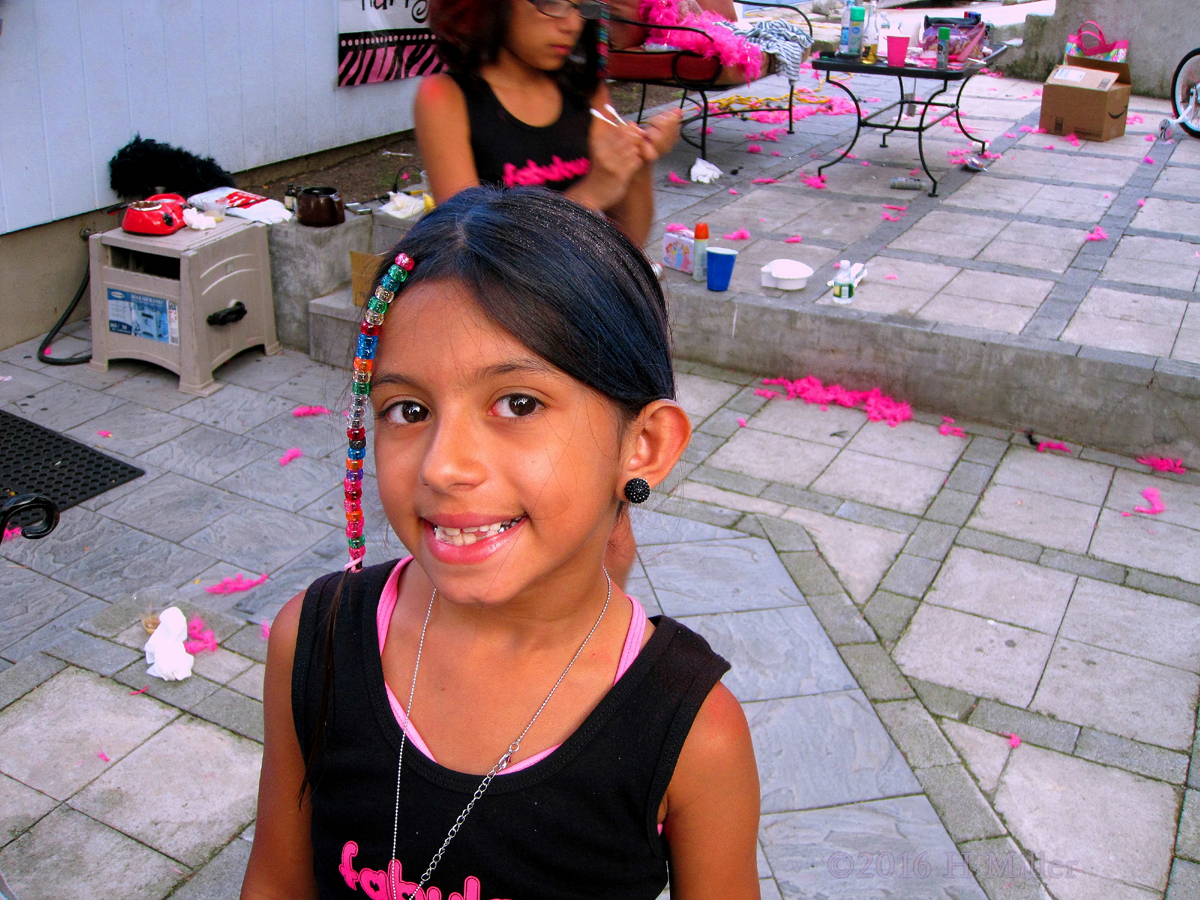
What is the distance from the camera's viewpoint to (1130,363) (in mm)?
5145

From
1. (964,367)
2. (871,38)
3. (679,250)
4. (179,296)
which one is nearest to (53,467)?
(179,296)

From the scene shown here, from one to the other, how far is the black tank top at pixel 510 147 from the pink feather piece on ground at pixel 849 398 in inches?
130

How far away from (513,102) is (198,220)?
12.3 ft

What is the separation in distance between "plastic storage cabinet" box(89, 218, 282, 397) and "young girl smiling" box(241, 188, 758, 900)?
4.58 metres

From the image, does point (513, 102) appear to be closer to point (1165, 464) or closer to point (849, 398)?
point (849, 398)

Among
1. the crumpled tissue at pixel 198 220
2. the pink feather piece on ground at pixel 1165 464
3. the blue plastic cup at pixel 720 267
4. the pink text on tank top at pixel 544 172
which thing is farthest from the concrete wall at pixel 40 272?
the pink feather piece on ground at pixel 1165 464

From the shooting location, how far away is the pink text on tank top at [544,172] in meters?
2.59

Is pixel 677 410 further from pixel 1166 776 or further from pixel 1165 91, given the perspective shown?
pixel 1165 91

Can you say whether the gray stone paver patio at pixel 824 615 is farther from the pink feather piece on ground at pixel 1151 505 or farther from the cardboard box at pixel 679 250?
the cardboard box at pixel 679 250

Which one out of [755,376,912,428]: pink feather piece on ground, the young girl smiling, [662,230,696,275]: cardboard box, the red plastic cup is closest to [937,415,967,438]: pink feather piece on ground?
[755,376,912,428]: pink feather piece on ground

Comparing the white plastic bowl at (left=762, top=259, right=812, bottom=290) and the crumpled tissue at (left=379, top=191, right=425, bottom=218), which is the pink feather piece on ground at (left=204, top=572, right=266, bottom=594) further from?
the white plastic bowl at (left=762, top=259, right=812, bottom=290)

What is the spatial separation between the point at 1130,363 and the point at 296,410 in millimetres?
4145

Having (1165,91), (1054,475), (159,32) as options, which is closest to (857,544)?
(1054,475)

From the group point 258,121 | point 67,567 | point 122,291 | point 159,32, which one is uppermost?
point 159,32
